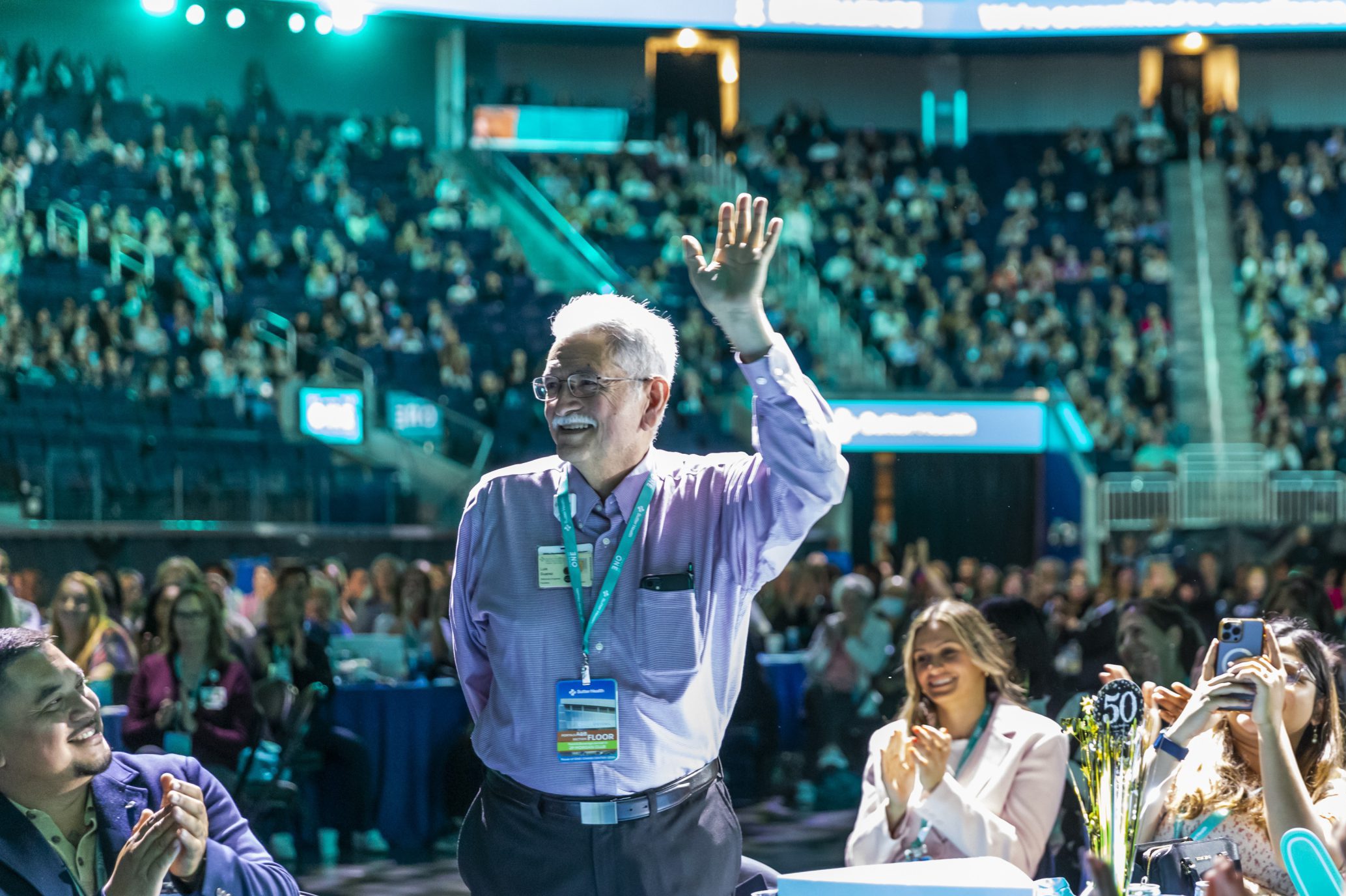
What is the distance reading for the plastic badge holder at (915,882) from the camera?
1.84 metres

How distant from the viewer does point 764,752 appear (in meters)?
7.57

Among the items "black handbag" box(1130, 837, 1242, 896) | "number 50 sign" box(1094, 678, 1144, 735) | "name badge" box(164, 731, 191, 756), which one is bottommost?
"name badge" box(164, 731, 191, 756)

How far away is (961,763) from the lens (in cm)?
334

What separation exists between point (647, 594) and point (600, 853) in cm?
39

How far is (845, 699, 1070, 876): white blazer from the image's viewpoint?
298 centimetres

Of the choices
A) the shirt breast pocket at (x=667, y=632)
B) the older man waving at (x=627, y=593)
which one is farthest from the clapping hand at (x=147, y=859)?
the shirt breast pocket at (x=667, y=632)

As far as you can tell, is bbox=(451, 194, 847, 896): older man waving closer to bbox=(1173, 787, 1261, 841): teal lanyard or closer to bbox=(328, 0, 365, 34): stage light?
bbox=(1173, 787, 1261, 841): teal lanyard

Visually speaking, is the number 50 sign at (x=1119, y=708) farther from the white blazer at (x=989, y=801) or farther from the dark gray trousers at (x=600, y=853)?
the white blazer at (x=989, y=801)

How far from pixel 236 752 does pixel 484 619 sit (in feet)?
11.3

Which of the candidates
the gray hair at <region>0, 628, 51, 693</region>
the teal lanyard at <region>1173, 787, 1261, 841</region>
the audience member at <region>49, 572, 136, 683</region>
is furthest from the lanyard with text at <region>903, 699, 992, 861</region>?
the audience member at <region>49, 572, 136, 683</region>

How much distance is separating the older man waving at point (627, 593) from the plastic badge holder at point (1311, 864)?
2.71 ft

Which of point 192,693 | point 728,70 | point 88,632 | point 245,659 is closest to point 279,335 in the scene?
point 88,632

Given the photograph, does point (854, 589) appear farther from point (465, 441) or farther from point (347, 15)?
point (347, 15)

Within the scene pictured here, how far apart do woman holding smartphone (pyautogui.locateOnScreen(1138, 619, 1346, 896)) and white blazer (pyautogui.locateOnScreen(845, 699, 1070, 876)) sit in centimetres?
35
